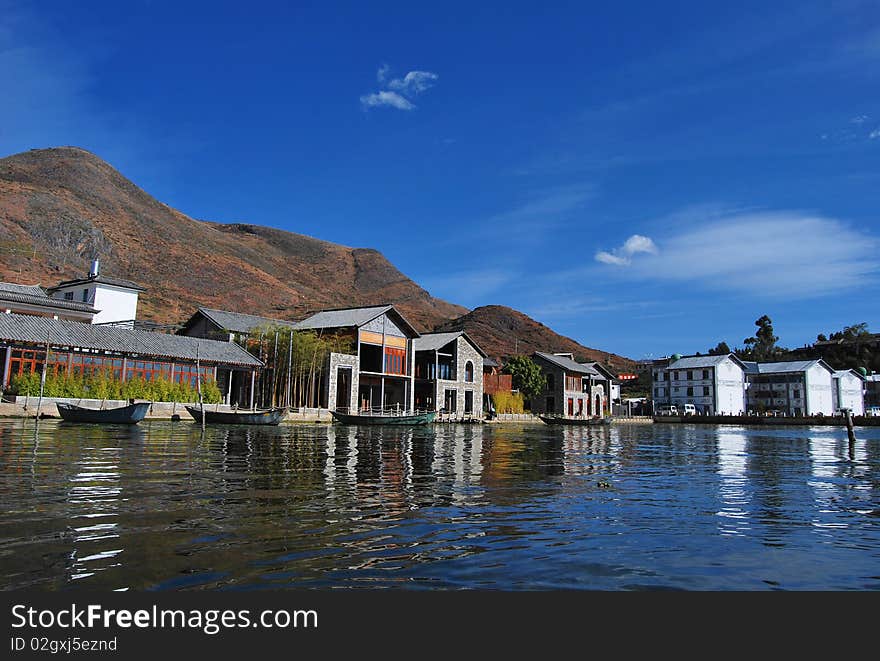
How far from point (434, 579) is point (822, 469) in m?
17.7

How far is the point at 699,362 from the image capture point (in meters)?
91.3

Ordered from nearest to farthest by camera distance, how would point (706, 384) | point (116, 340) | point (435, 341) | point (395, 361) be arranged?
point (116, 340), point (395, 361), point (435, 341), point (706, 384)

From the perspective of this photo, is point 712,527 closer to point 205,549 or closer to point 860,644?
point 860,644

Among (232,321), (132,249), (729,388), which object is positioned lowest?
(729,388)

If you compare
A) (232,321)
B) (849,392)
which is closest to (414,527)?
(232,321)

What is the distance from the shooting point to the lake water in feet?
19.6

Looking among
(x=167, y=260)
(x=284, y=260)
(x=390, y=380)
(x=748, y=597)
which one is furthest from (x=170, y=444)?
(x=284, y=260)

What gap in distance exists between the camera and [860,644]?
14.0ft

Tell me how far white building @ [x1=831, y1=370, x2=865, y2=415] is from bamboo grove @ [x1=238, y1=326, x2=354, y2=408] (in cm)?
7662

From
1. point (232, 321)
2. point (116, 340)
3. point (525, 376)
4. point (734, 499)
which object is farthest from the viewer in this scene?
point (525, 376)

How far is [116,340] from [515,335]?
5381 inches

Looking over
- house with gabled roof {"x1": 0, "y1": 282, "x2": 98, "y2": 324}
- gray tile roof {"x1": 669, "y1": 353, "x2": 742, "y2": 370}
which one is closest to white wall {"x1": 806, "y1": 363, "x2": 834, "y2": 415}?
gray tile roof {"x1": 669, "y1": 353, "x2": 742, "y2": 370}

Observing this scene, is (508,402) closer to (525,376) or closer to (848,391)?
(525,376)

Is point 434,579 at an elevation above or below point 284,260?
below
